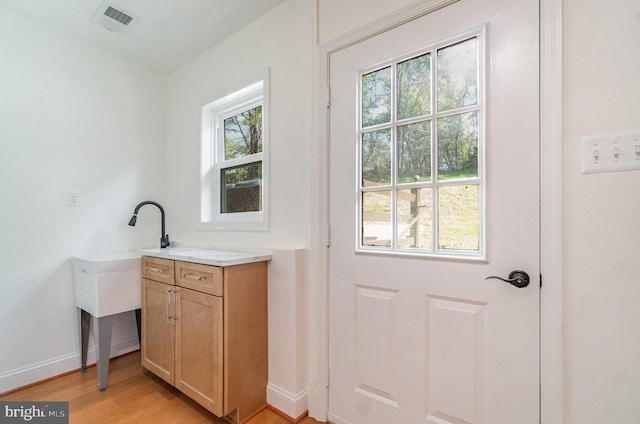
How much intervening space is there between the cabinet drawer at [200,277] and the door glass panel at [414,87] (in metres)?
1.24

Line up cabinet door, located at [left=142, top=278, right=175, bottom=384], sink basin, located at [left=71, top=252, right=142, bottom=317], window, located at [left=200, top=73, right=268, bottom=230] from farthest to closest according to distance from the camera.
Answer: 1. window, located at [left=200, top=73, right=268, bottom=230]
2. sink basin, located at [left=71, top=252, right=142, bottom=317]
3. cabinet door, located at [left=142, top=278, right=175, bottom=384]

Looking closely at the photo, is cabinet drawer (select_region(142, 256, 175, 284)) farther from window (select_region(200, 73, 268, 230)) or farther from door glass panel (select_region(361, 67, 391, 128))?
door glass panel (select_region(361, 67, 391, 128))

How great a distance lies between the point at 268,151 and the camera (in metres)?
1.93

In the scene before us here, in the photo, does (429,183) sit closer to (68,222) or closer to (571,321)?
(571,321)

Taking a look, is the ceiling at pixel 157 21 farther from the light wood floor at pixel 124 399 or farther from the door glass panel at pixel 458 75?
the light wood floor at pixel 124 399

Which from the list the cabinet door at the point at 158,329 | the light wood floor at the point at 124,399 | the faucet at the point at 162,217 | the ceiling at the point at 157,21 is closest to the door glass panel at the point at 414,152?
the ceiling at the point at 157,21

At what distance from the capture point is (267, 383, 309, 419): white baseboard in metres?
1.62

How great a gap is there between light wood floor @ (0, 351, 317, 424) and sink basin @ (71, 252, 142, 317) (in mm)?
491

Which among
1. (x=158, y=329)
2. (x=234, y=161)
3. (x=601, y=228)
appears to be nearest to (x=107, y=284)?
(x=158, y=329)

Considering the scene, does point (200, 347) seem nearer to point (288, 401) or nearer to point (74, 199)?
point (288, 401)

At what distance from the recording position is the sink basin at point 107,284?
6.31 feet

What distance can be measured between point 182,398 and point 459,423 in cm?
158

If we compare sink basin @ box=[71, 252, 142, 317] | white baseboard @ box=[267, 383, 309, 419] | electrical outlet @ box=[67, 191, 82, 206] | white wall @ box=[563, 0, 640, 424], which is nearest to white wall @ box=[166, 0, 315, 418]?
white baseboard @ box=[267, 383, 309, 419]

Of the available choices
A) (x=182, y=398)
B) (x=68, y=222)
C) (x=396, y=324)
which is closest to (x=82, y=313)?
(x=68, y=222)
